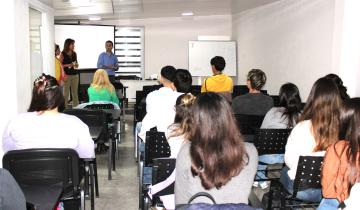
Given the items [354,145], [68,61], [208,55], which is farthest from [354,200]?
[208,55]

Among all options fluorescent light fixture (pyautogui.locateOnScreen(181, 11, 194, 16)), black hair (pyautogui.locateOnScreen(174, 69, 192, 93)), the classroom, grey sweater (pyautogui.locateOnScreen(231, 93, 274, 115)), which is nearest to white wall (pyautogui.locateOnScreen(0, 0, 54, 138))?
the classroom

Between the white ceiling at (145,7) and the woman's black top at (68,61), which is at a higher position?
the white ceiling at (145,7)

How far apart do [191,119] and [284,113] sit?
1744 millimetres

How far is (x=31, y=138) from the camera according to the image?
8.99ft

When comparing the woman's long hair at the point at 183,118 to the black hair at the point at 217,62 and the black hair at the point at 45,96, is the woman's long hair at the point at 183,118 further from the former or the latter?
the black hair at the point at 217,62

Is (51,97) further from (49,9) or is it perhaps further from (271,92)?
(271,92)

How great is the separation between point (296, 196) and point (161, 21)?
9945mm

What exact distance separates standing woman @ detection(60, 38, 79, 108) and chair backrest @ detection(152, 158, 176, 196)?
6.77 meters

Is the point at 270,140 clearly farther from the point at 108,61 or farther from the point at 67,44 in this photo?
the point at 108,61

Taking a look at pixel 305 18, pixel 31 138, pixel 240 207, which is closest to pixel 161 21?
A: pixel 305 18

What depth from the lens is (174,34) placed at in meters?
12.3

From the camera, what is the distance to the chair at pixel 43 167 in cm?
256

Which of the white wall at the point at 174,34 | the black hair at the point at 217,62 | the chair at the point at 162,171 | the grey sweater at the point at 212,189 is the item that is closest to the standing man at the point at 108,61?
the white wall at the point at 174,34

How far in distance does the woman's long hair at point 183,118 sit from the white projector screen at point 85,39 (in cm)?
917
